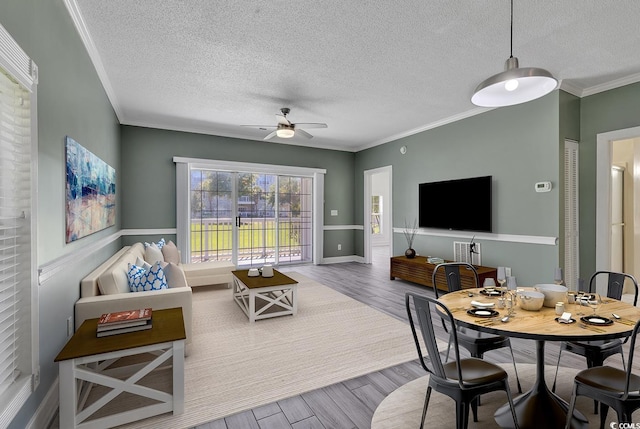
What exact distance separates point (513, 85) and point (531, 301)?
130 cm

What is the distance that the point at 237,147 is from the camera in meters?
A: 6.62

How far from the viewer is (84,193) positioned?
2900mm

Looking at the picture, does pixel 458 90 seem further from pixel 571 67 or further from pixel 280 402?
pixel 280 402

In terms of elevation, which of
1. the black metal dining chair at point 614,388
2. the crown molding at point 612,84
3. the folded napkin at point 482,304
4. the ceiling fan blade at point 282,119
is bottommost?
the black metal dining chair at point 614,388

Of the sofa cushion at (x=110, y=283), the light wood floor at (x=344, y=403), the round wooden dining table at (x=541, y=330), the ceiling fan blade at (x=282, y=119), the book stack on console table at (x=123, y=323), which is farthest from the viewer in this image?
the ceiling fan blade at (x=282, y=119)

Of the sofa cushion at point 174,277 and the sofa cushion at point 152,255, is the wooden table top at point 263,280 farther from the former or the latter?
the sofa cushion at point 152,255

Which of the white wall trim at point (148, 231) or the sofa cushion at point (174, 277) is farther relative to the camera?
the white wall trim at point (148, 231)

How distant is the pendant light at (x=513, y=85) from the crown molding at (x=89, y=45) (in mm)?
3027

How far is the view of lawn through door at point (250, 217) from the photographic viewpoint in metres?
6.34

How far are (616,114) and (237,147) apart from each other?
600 centimetres

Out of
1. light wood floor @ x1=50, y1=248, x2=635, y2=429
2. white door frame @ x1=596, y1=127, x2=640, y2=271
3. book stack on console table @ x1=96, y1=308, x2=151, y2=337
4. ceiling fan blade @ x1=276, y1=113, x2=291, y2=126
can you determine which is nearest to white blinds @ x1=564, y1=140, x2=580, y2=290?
white door frame @ x1=596, y1=127, x2=640, y2=271

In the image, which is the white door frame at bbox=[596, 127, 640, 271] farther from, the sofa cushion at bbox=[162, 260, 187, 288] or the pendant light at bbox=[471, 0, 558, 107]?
the sofa cushion at bbox=[162, 260, 187, 288]

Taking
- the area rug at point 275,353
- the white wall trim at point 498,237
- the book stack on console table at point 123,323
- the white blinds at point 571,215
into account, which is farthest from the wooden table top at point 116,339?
the white blinds at point 571,215

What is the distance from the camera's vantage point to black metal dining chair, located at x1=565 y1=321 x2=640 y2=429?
1.43m
